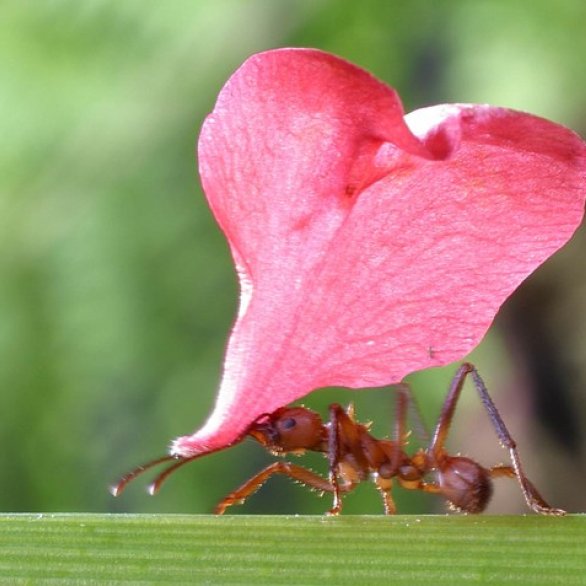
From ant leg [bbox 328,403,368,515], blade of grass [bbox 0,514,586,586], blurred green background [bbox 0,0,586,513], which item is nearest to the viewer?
blade of grass [bbox 0,514,586,586]

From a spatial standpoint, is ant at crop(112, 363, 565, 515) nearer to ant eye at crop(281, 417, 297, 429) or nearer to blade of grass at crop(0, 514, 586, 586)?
ant eye at crop(281, 417, 297, 429)

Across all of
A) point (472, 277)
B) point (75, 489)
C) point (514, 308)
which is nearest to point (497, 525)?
point (472, 277)

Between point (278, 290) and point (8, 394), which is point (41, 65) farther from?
point (278, 290)

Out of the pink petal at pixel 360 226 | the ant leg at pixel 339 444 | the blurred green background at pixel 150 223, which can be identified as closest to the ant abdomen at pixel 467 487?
the ant leg at pixel 339 444

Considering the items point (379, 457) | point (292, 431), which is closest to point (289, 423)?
point (292, 431)

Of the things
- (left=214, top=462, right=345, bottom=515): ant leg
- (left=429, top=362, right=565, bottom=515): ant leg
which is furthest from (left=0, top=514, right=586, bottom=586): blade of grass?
(left=214, top=462, right=345, bottom=515): ant leg
